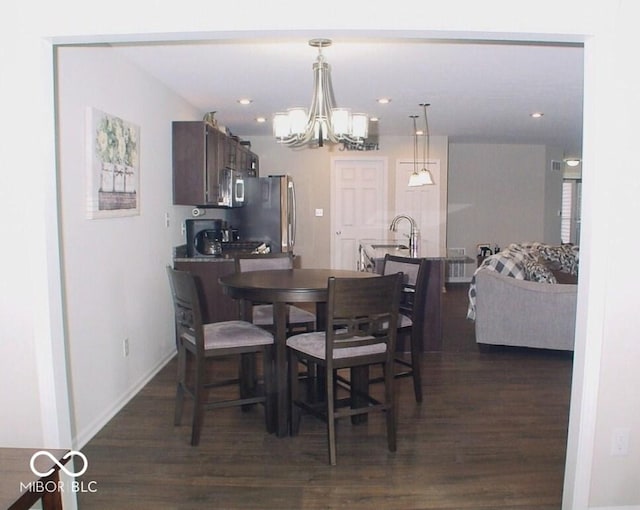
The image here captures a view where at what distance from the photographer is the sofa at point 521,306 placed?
4.57 meters

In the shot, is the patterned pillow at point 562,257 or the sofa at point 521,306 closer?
the sofa at point 521,306

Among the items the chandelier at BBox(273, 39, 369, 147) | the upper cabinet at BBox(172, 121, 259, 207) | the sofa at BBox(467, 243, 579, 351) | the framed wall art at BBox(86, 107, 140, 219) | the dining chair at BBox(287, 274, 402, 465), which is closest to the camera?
the dining chair at BBox(287, 274, 402, 465)

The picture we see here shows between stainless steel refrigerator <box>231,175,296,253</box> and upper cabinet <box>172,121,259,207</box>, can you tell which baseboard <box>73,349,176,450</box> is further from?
stainless steel refrigerator <box>231,175,296,253</box>

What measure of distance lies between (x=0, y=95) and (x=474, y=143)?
7705mm

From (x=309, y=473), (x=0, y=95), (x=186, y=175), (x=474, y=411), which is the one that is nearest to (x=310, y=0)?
(x=0, y=95)

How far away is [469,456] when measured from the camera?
2.84 m

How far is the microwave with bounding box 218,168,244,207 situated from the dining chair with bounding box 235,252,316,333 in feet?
4.47

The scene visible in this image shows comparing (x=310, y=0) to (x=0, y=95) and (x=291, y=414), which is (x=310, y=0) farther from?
(x=291, y=414)

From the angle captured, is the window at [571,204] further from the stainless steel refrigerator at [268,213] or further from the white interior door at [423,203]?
the stainless steel refrigerator at [268,213]

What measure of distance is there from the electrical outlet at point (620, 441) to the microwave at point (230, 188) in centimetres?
389

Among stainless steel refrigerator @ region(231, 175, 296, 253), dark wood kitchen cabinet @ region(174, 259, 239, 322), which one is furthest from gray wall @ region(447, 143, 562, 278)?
dark wood kitchen cabinet @ region(174, 259, 239, 322)

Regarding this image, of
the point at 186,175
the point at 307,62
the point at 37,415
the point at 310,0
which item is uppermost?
the point at 307,62

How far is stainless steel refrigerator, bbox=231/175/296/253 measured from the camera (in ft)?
20.0

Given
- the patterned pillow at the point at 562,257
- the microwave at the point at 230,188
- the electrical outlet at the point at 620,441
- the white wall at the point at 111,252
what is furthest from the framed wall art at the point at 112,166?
the patterned pillow at the point at 562,257
